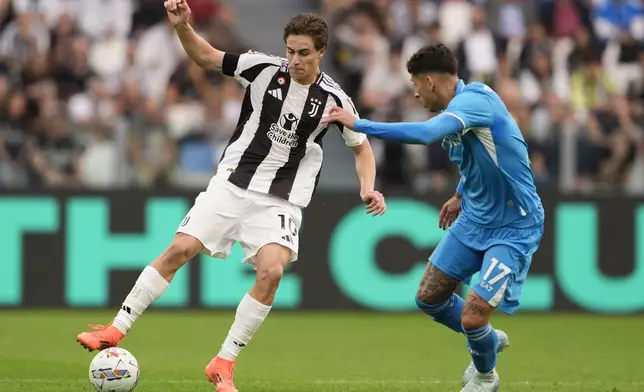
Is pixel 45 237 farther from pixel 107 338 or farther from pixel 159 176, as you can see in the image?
pixel 107 338

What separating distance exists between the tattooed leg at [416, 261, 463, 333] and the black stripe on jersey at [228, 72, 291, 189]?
1.39m

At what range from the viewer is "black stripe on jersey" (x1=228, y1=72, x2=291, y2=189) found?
833cm

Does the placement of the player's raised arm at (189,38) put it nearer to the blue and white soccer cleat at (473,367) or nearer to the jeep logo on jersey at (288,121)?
the jeep logo on jersey at (288,121)

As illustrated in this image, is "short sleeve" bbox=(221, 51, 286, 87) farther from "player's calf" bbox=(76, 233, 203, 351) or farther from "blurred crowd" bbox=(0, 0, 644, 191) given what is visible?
"blurred crowd" bbox=(0, 0, 644, 191)

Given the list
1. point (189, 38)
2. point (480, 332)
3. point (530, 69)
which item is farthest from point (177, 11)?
point (530, 69)

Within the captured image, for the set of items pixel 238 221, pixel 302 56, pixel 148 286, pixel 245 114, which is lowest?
pixel 148 286

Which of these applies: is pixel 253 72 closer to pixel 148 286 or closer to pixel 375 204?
pixel 375 204

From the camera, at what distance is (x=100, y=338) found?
25.5 feet

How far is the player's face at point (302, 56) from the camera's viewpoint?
8.02 meters

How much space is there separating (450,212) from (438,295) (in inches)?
28.7

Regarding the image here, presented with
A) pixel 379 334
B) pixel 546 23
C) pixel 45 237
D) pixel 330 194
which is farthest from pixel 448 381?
pixel 546 23

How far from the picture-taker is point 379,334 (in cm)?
1270

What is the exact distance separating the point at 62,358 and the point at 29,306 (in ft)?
12.4

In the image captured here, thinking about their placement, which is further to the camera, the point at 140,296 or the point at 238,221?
the point at 238,221
